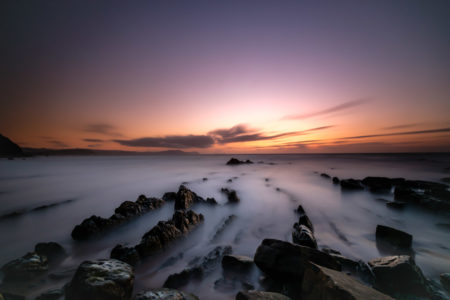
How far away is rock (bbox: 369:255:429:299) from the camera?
2.37 metres

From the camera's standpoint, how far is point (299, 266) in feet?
8.34

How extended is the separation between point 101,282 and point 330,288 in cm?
261

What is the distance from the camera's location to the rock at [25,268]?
8.65 ft

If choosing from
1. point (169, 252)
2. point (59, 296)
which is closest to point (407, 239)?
point (169, 252)

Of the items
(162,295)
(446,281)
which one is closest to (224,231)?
(162,295)

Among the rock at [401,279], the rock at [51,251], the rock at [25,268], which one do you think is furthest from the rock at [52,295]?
the rock at [401,279]

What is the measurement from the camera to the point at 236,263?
307 cm

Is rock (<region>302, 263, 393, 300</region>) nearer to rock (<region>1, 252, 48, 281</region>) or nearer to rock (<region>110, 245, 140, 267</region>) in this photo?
rock (<region>110, 245, 140, 267</region>)

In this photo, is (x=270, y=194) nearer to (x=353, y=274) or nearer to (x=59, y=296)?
(x=353, y=274)

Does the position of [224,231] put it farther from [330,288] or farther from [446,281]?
[446,281]

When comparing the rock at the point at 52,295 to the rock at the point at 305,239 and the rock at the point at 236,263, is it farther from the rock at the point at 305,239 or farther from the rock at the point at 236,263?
the rock at the point at 305,239

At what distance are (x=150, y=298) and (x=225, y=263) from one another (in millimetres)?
1515

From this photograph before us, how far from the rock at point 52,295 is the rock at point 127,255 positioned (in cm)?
84

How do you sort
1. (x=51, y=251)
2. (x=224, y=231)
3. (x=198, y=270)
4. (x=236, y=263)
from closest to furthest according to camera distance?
(x=198, y=270) < (x=236, y=263) < (x=51, y=251) < (x=224, y=231)
